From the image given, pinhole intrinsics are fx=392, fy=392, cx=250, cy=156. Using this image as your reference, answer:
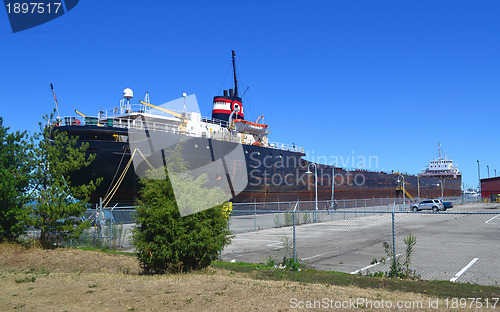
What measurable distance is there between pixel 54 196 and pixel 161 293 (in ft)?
26.5

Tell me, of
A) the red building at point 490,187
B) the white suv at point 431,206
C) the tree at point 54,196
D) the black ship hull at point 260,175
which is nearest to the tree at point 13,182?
the tree at point 54,196

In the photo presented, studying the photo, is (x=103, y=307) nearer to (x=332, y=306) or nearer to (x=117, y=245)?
(x=332, y=306)

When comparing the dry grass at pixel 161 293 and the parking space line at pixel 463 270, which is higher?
the dry grass at pixel 161 293

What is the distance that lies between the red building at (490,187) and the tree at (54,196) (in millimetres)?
69358

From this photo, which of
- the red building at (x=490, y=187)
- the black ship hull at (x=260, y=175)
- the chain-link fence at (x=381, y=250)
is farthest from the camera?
the red building at (x=490, y=187)

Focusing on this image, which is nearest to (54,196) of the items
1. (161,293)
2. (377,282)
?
(161,293)

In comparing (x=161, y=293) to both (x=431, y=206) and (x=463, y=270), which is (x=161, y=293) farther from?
(x=431, y=206)

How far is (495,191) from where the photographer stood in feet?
221

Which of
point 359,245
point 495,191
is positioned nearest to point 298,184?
point 359,245

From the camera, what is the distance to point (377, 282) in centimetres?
834

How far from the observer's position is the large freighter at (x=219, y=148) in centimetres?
2644

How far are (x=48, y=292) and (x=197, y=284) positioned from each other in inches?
106

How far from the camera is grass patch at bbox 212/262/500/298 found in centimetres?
729

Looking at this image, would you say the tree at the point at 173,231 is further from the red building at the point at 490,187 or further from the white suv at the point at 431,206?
the red building at the point at 490,187
